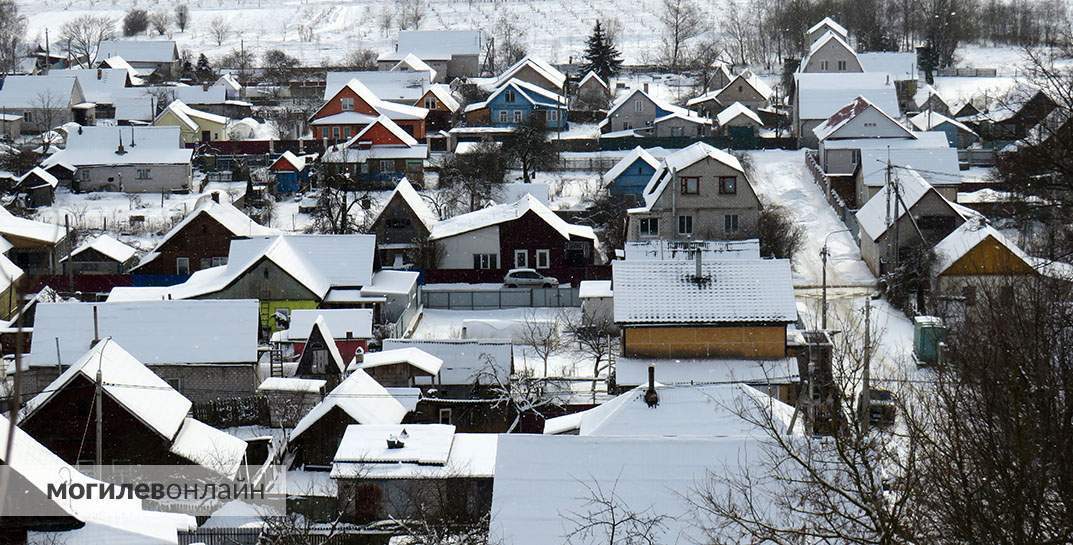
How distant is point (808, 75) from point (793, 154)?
426 centimetres

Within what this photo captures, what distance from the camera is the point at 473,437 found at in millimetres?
16344

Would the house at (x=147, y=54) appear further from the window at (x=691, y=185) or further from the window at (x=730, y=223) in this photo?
the window at (x=730, y=223)

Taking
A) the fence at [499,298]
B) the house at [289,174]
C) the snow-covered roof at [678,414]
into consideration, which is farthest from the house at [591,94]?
the snow-covered roof at [678,414]

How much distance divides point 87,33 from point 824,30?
34.2 m

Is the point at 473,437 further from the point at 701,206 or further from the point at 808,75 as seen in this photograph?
the point at 808,75

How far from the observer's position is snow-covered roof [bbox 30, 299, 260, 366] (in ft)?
67.3

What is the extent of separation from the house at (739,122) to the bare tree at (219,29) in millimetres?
30813

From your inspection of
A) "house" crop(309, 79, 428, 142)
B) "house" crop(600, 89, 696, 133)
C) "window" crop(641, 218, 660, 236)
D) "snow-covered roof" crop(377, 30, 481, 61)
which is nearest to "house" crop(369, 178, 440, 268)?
"window" crop(641, 218, 660, 236)

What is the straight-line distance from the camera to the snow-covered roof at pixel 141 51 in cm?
5559

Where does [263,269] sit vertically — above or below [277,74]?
below

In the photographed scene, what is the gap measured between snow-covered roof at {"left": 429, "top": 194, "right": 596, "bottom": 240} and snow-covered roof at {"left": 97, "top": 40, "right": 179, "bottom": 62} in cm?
3049

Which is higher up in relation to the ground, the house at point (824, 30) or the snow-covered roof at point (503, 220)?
the house at point (824, 30)

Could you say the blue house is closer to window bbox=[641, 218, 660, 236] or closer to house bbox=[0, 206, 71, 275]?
window bbox=[641, 218, 660, 236]

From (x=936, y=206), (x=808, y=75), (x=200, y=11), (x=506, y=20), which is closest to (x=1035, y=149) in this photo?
(x=936, y=206)
